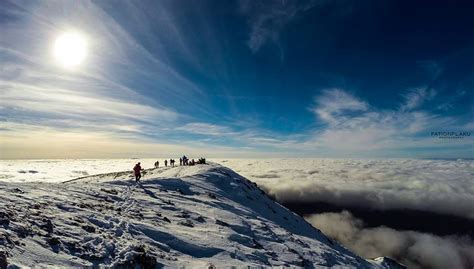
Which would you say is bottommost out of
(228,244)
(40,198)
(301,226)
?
(301,226)

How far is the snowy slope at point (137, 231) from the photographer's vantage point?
1299cm

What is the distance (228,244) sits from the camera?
20.4m

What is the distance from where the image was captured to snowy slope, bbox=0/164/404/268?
12992 millimetres

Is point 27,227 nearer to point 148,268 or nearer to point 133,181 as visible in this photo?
point 148,268

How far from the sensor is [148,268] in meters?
13.6

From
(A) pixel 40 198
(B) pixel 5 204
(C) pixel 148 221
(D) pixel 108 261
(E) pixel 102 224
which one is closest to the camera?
(D) pixel 108 261

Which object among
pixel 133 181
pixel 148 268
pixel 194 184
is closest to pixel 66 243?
pixel 148 268

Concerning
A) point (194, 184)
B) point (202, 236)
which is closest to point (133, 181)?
point (194, 184)

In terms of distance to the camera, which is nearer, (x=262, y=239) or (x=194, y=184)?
(x=262, y=239)

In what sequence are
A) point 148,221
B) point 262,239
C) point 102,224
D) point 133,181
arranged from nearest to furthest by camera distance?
point 102,224 → point 148,221 → point 262,239 → point 133,181

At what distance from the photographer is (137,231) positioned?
18.0 metres

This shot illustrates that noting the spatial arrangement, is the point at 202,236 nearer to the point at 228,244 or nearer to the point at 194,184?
the point at 228,244

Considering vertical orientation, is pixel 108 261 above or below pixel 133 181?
below

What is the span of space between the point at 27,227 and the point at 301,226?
3436 centimetres
